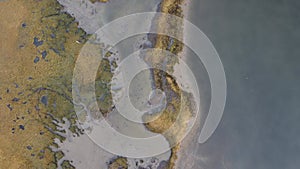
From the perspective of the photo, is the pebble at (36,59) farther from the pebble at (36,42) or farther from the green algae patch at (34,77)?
the pebble at (36,42)

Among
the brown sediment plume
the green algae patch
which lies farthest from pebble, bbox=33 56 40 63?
the brown sediment plume

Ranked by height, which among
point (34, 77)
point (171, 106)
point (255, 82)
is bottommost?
point (171, 106)

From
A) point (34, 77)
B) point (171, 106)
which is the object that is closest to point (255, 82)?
point (171, 106)

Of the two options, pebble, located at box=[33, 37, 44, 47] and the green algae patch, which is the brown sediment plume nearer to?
the green algae patch

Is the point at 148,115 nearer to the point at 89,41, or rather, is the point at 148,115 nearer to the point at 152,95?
the point at 152,95

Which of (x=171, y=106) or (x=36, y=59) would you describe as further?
(x=36, y=59)

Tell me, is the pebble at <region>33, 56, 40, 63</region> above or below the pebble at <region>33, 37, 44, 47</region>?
below

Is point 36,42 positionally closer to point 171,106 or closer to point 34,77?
point 34,77

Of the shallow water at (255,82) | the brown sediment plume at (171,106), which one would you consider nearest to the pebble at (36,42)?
the brown sediment plume at (171,106)

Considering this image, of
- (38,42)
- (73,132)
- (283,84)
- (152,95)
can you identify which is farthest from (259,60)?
(38,42)

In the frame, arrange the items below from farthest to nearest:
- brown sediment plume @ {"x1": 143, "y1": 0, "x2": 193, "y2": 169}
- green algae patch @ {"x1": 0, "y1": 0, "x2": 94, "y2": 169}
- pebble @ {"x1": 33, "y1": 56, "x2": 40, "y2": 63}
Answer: pebble @ {"x1": 33, "y1": 56, "x2": 40, "y2": 63} < brown sediment plume @ {"x1": 143, "y1": 0, "x2": 193, "y2": 169} < green algae patch @ {"x1": 0, "y1": 0, "x2": 94, "y2": 169}
